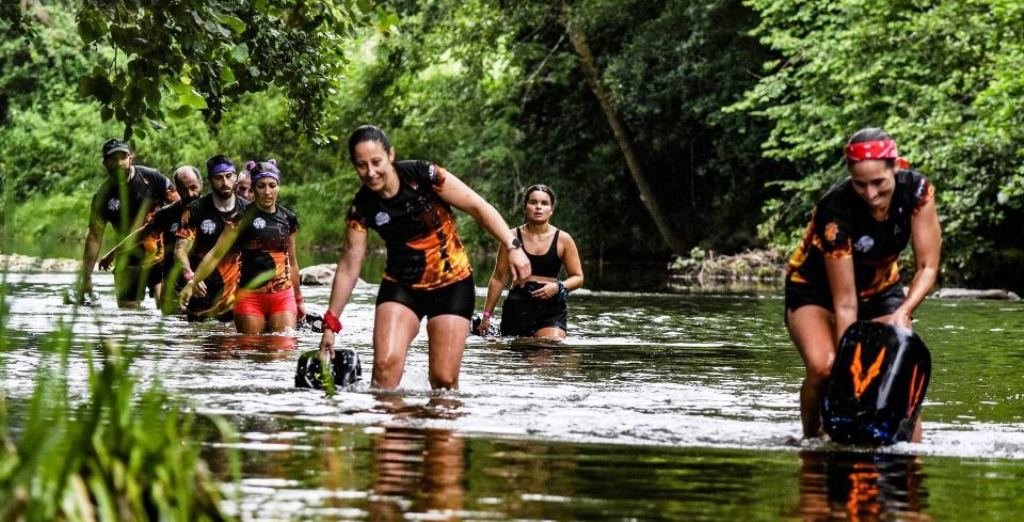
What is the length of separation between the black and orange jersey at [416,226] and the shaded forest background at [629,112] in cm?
331

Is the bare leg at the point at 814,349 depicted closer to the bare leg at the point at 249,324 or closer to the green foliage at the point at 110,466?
the green foliage at the point at 110,466

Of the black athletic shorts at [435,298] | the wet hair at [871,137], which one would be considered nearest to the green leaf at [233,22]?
the black athletic shorts at [435,298]

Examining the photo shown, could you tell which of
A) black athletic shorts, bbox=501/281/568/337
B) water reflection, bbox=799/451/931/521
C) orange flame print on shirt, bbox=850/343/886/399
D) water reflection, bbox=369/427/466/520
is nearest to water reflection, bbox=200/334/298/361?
black athletic shorts, bbox=501/281/568/337

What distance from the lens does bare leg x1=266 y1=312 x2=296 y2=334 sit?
1708cm

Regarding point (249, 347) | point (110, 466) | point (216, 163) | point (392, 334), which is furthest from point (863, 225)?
point (216, 163)

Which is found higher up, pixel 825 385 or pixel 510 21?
pixel 510 21

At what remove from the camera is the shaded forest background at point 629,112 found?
32.4 meters

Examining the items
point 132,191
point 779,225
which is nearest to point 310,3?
point 132,191

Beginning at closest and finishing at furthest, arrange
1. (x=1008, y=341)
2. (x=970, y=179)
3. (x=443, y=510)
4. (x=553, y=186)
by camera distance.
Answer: (x=443, y=510), (x=1008, y=341), (x=970, y=179), (x=553, y=186)

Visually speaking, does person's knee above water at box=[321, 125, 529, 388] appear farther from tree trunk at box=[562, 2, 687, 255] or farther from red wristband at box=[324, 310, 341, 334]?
tree trunk at box=[562, 2, 687, 255]

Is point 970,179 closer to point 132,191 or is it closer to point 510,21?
point 510,21

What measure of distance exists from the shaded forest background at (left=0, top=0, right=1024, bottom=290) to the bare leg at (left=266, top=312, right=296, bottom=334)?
76.6 inches

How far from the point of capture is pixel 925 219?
9.13m

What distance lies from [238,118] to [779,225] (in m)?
30.4
